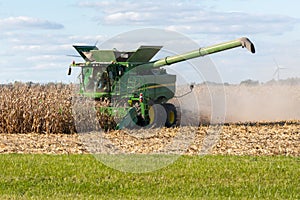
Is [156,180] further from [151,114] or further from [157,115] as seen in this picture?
[157,115]

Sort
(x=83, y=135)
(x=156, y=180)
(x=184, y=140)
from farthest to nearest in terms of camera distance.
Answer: (x=83, y=135), (x=184, y=140), (x=156, y=180)

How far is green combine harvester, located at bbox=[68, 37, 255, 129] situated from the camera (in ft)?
69.1

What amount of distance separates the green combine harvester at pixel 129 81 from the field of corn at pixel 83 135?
53 centimetres

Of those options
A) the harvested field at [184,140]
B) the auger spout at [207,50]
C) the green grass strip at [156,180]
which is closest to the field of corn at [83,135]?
the harvested field at [184,140]

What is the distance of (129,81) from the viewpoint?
21.2 metres

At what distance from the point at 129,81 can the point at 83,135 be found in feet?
7.74

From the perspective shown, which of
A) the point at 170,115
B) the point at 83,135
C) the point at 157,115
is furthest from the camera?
the point at 170,115

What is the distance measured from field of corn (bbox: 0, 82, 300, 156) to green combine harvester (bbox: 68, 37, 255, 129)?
0.53m

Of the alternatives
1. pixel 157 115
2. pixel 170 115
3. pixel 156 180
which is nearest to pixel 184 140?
pixel 157 115

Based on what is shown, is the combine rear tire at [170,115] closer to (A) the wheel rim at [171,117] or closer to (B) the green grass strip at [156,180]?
(A) the wheel rim at [171,117]

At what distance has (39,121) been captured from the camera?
21203 millimetres

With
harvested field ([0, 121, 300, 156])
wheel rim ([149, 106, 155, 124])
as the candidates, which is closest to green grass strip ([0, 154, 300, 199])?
harvested field ([0, 121, 300, 156])

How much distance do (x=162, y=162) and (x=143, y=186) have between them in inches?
96.3

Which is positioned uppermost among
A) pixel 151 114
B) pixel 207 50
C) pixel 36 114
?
pixel 207 50
